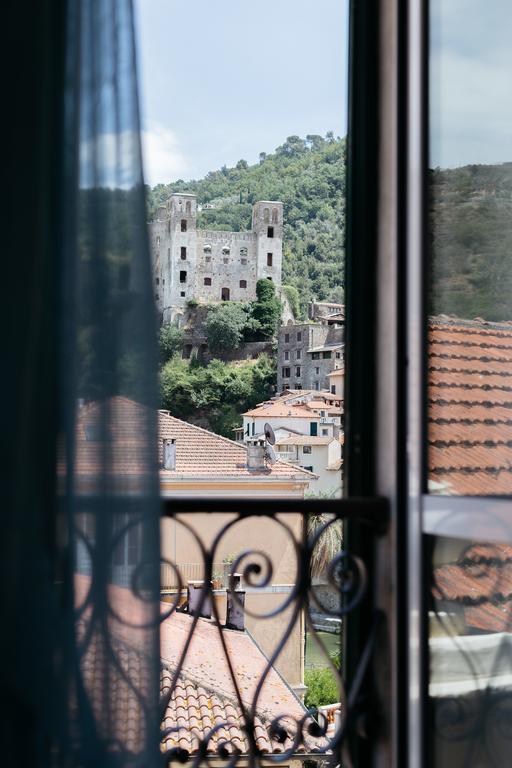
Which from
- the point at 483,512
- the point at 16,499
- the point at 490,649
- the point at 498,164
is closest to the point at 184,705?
the point at 490,649

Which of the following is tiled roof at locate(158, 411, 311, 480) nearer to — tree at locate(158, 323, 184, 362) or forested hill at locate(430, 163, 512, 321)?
tree at locate(158, 323, 184, 362)

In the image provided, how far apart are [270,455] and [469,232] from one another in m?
0.69

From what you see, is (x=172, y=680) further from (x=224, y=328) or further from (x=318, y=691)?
(x=224, y=328)

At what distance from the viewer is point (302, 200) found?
2.13 metres

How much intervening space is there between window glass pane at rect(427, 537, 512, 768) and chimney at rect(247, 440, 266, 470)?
464mm

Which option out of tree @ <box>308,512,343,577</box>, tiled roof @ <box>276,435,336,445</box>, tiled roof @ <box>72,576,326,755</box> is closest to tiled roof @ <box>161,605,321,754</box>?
tiled roof @ <box>72,576,326,755</box>

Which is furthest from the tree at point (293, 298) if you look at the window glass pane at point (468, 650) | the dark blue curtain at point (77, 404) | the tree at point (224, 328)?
the dark blue curtain at point (77, 404)

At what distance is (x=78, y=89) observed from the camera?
1354 mm

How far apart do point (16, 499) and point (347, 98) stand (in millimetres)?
1224

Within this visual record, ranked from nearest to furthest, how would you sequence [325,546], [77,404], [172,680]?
[77,404], [172,680], [325,546]

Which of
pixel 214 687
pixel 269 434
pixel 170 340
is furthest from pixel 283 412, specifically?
pixel 214 687

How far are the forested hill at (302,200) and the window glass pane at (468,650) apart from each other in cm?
69

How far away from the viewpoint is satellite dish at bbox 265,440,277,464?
2080 mm

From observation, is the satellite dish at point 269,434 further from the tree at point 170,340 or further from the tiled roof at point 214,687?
the tiled roof at point 214,687
